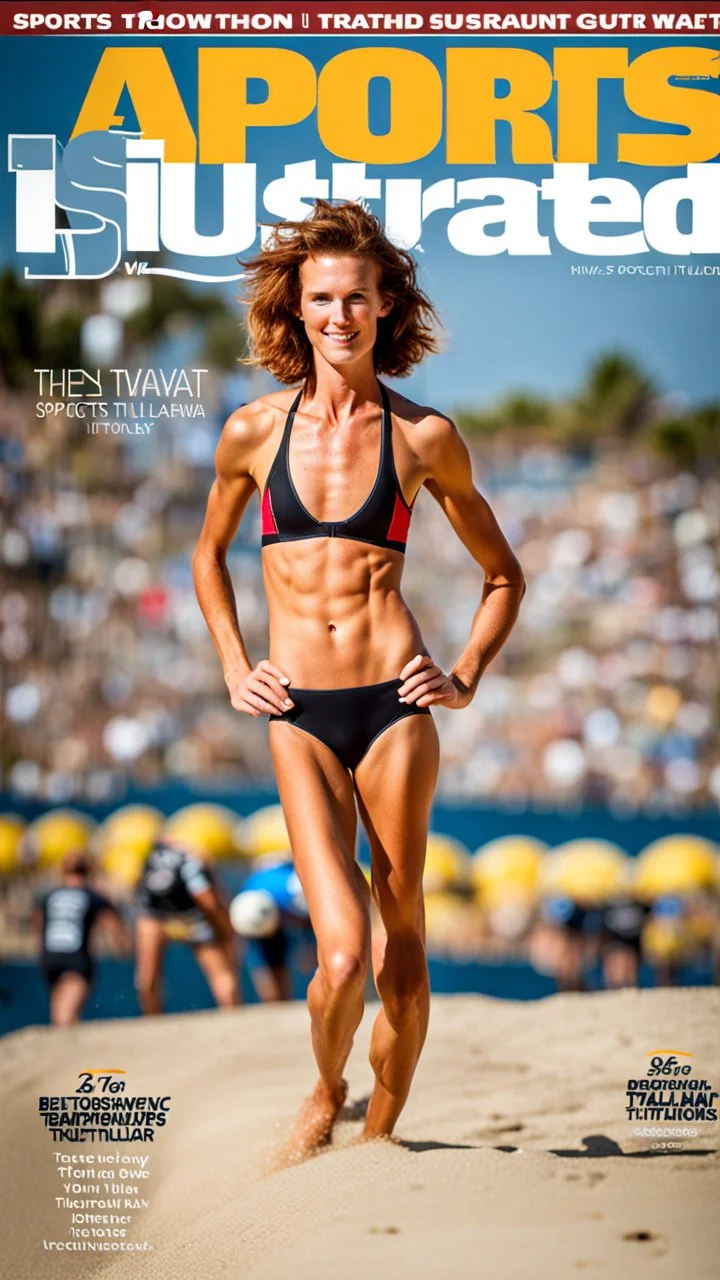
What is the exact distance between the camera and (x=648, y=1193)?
383cm

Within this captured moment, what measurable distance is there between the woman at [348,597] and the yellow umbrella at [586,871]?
20.6 ft

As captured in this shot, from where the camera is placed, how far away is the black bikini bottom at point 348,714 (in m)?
4.02

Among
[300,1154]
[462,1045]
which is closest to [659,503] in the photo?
[462,1045]

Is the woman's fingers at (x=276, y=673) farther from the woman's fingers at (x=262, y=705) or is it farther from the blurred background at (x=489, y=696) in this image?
the blurred background at (x=489, y=696)

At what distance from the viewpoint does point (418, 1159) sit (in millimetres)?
3982

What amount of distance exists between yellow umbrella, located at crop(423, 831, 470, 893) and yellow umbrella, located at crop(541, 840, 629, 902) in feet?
2.22

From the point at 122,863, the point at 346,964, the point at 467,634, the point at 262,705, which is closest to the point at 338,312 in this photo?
the point at 262,705

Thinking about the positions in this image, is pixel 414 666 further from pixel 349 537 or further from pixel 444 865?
pixel 444 865

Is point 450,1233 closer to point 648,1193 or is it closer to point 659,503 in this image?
point 648,1193

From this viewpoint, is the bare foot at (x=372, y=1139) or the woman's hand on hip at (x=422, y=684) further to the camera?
the bare foot at (x=372, y=1139)

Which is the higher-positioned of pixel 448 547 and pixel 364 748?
pixel 448 547

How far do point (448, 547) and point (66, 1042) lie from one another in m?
8.91

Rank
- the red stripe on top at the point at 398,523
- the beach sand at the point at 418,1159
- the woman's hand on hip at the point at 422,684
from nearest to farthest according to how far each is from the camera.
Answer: the beach sand at the point at 418,1159 < the woman's hand on hip at the point at 422,684 < the red stripe on top at the point at 398,523

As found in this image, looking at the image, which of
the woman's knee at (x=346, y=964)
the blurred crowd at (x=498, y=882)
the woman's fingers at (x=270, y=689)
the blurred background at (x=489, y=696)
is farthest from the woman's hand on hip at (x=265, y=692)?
the blurred crowd at (x=498, y=882)
